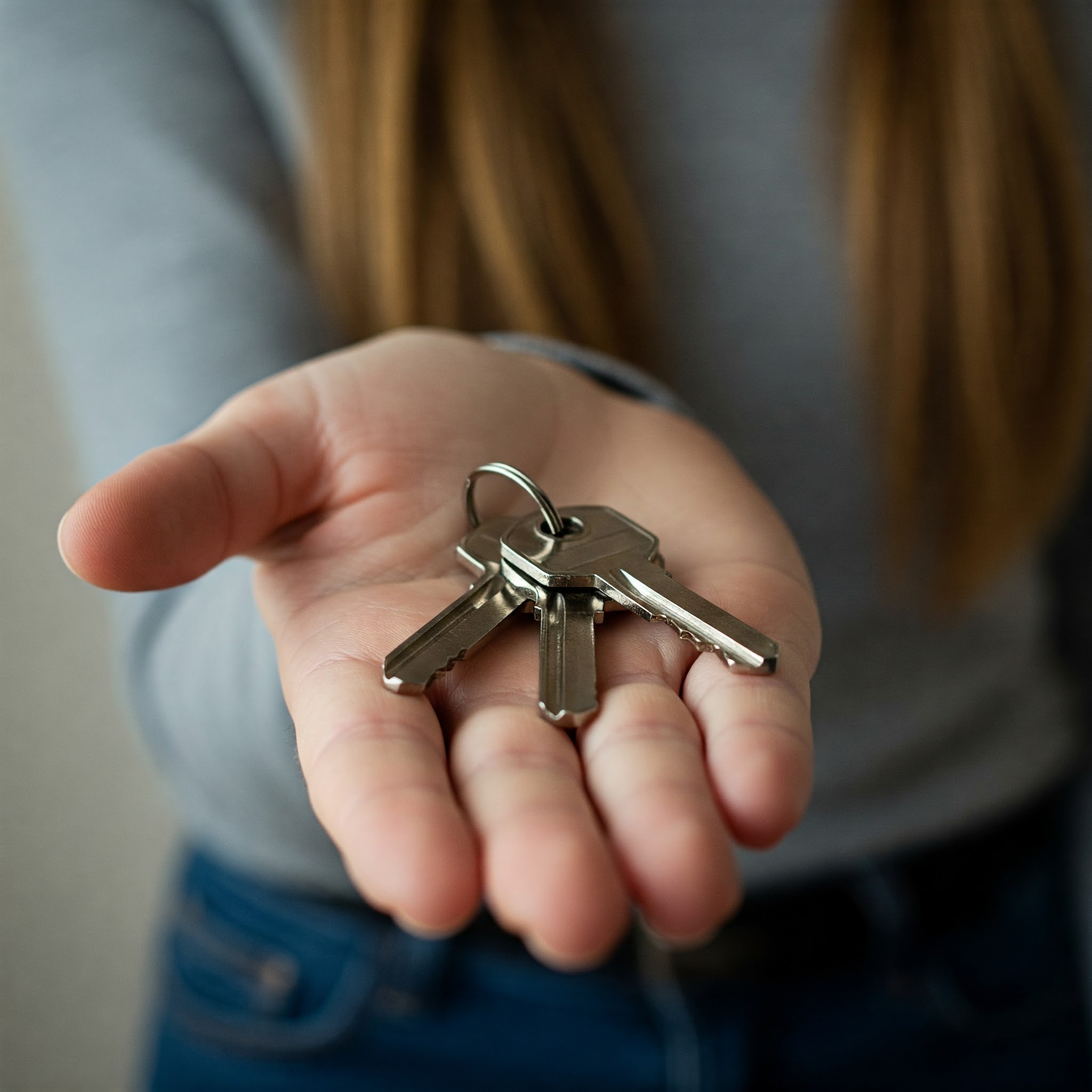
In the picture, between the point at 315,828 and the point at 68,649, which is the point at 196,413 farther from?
the point at 68,649


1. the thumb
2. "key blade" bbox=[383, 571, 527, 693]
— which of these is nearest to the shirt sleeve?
the thumb

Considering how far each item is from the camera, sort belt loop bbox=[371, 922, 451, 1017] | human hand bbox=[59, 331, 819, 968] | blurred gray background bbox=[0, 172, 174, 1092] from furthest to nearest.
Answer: blurred gray background bbox=[0, 172, 174, 1092]
belt loop bbox=[371, 922, 451, 1017]
human hand bbox=[59, 331, 819, 968]

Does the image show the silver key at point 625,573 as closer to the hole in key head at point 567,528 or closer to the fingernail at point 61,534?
the hole in key head at point 567,528

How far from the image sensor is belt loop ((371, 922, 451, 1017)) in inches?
46.8

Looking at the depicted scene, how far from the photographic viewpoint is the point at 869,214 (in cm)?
136

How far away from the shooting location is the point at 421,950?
3.90 feet

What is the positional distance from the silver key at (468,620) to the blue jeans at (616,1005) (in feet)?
1.95

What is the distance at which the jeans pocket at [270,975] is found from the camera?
1.21 meters

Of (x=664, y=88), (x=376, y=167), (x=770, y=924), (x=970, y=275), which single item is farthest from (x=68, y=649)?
(x=970, y=275)

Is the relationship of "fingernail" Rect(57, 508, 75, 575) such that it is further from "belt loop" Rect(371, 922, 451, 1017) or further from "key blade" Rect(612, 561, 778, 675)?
"belt loop" Rect(371, 922, 451, 1017)

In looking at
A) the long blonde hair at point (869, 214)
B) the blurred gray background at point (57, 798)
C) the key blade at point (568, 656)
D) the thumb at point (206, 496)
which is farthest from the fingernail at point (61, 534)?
the long blonde hair at point (869, 214)

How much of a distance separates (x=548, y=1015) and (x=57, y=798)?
2.88 ft

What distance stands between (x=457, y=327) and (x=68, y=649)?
778mm

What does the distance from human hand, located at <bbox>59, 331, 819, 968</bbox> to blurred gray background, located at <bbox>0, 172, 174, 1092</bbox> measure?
0.47m
